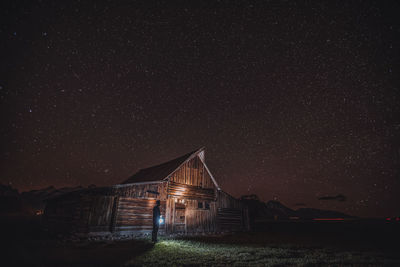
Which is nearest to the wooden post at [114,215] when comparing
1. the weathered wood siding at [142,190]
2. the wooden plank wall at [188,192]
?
the weathered wood siding at [142,190]

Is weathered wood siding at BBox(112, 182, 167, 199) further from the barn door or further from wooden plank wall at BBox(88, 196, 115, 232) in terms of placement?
the barn door

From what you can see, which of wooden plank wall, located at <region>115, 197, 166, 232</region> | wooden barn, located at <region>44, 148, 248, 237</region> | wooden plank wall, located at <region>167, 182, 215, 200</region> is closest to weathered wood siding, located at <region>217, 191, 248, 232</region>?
wooden barn, located at <region>44, 148, 248, 237</region>

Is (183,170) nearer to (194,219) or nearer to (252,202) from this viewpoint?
(194,219)

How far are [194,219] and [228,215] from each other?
14.8 ft

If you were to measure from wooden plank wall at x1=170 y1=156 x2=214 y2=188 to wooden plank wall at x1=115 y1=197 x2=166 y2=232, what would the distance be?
286 cm

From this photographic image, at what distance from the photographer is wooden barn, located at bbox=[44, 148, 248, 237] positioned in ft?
48.3

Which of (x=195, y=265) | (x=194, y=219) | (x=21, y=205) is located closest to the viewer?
(x=195, y=265)

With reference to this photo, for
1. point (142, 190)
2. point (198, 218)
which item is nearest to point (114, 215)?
point (142, 190)

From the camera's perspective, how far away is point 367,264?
7.31 m

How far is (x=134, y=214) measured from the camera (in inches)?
643

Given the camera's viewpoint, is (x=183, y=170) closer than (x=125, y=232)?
No

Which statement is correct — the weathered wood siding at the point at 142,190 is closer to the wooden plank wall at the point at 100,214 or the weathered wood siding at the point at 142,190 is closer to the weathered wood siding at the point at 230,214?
the wooden plank wall at the point at 100,214

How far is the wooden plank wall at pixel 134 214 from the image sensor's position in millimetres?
15594

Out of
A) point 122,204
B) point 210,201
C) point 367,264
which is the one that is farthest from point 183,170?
point 367,264
